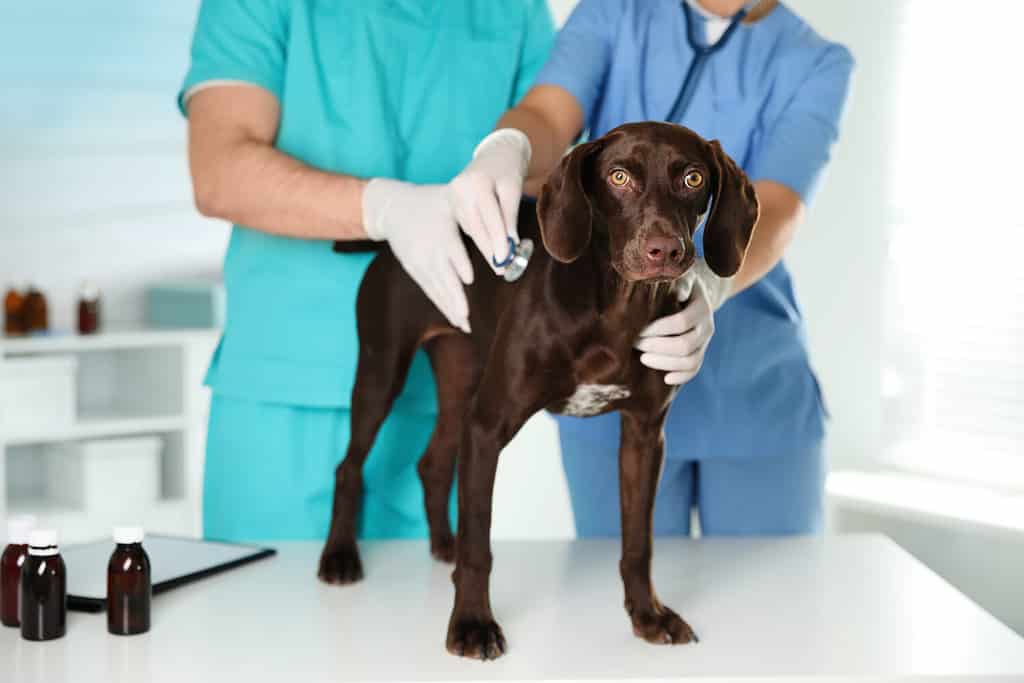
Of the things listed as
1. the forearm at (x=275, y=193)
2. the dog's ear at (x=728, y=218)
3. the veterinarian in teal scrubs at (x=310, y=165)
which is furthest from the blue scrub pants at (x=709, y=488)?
the dog's ear at (x=728, y=218)

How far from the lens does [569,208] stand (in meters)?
1.14

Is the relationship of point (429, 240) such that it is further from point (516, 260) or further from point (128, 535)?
point (128, 535)


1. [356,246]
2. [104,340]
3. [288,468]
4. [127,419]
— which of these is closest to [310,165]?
[356,246]

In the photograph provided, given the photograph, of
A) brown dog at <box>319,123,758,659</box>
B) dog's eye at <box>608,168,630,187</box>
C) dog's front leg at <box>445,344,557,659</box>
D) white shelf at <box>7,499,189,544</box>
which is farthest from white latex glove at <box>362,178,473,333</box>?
white shelf at <box>7,499,189,544</box>

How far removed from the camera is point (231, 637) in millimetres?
1254

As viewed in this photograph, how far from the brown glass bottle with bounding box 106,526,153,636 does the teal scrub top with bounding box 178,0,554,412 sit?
1.57 ft

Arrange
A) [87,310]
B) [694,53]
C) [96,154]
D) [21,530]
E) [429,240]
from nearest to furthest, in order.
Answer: [21,530] → [429,240] → [694,53] → [87,310] → [96,154]

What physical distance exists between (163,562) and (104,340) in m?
2.12

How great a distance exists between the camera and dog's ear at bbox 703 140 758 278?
1.17 m

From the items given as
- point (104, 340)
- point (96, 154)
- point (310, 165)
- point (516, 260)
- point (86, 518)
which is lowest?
point (86, 518)

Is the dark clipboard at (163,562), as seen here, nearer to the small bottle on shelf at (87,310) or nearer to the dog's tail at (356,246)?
the dog's tail at (356,246)

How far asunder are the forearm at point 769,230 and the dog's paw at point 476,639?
22.0 inches

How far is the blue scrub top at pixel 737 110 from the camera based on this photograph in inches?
66.9

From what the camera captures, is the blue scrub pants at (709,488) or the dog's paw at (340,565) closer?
the dog's paw at (340,565)
